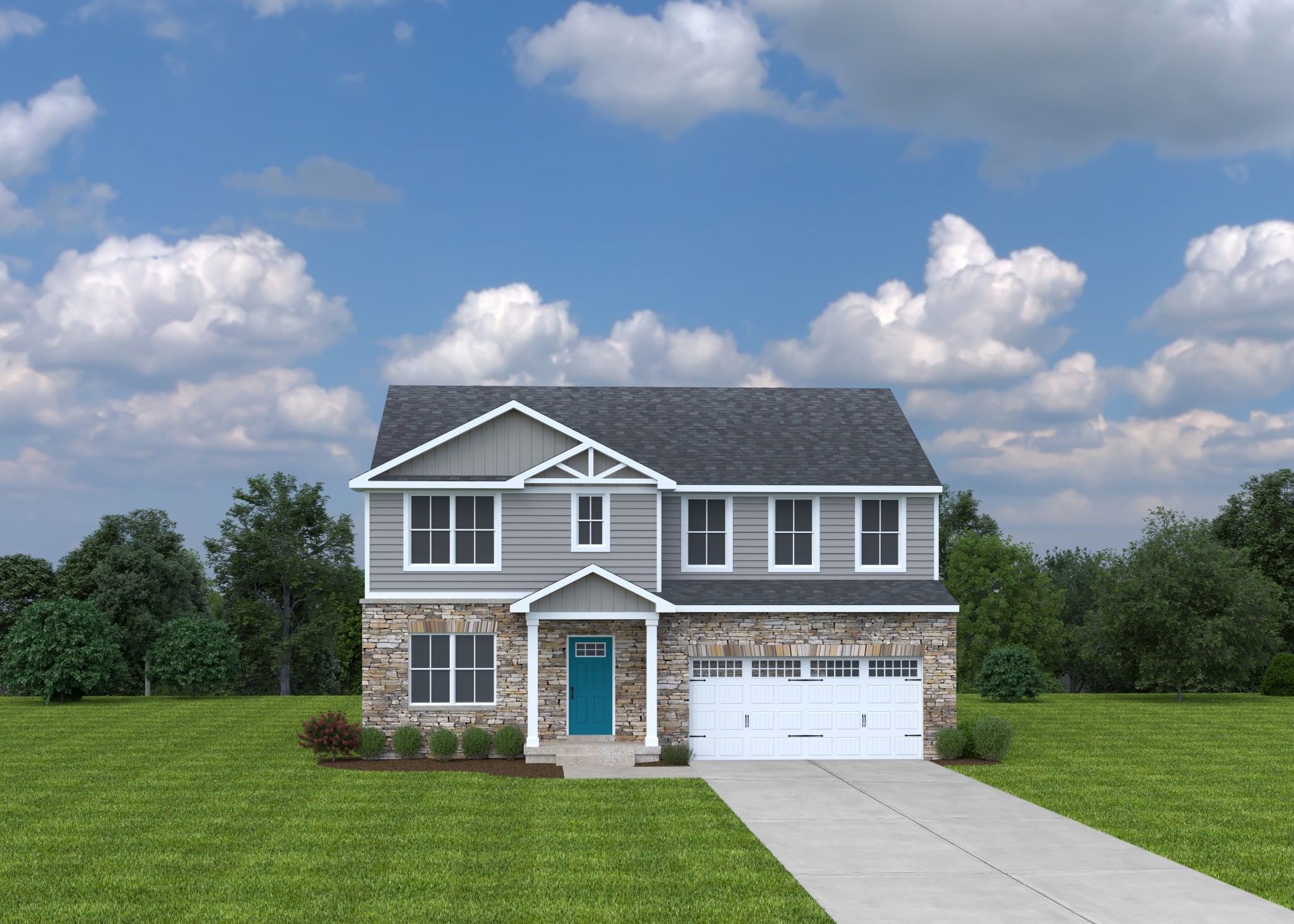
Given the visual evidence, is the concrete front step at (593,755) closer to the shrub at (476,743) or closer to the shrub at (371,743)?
the shrub at (476,743)

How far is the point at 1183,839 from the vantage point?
17266 millimetres

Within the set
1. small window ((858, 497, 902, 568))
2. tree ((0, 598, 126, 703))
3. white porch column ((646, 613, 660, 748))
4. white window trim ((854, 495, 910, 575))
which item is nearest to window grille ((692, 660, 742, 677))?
white porch column ((646, 613, 660, 748))

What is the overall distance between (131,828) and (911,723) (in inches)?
647

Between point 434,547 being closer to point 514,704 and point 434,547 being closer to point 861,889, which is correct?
point 514,704

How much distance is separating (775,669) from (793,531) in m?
3.40

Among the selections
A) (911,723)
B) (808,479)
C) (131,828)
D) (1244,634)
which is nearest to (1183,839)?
(911,723)

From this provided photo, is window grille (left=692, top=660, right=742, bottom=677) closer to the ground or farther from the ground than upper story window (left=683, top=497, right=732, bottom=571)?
closer to the ground

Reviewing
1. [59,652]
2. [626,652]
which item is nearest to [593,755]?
[626,652]

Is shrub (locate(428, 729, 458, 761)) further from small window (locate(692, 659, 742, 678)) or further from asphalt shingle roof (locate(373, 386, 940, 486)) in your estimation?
asphalt shingle roof (locate(373, 386, 940, 486))

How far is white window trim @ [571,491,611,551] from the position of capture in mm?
26453

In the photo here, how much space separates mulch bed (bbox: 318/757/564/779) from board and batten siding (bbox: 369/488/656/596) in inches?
146

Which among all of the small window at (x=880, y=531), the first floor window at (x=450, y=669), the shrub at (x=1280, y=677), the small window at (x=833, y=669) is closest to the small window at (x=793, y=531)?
the small window at (x=880, y=531)

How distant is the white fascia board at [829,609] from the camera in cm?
2606

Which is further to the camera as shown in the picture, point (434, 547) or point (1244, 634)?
point (1244, 634)
